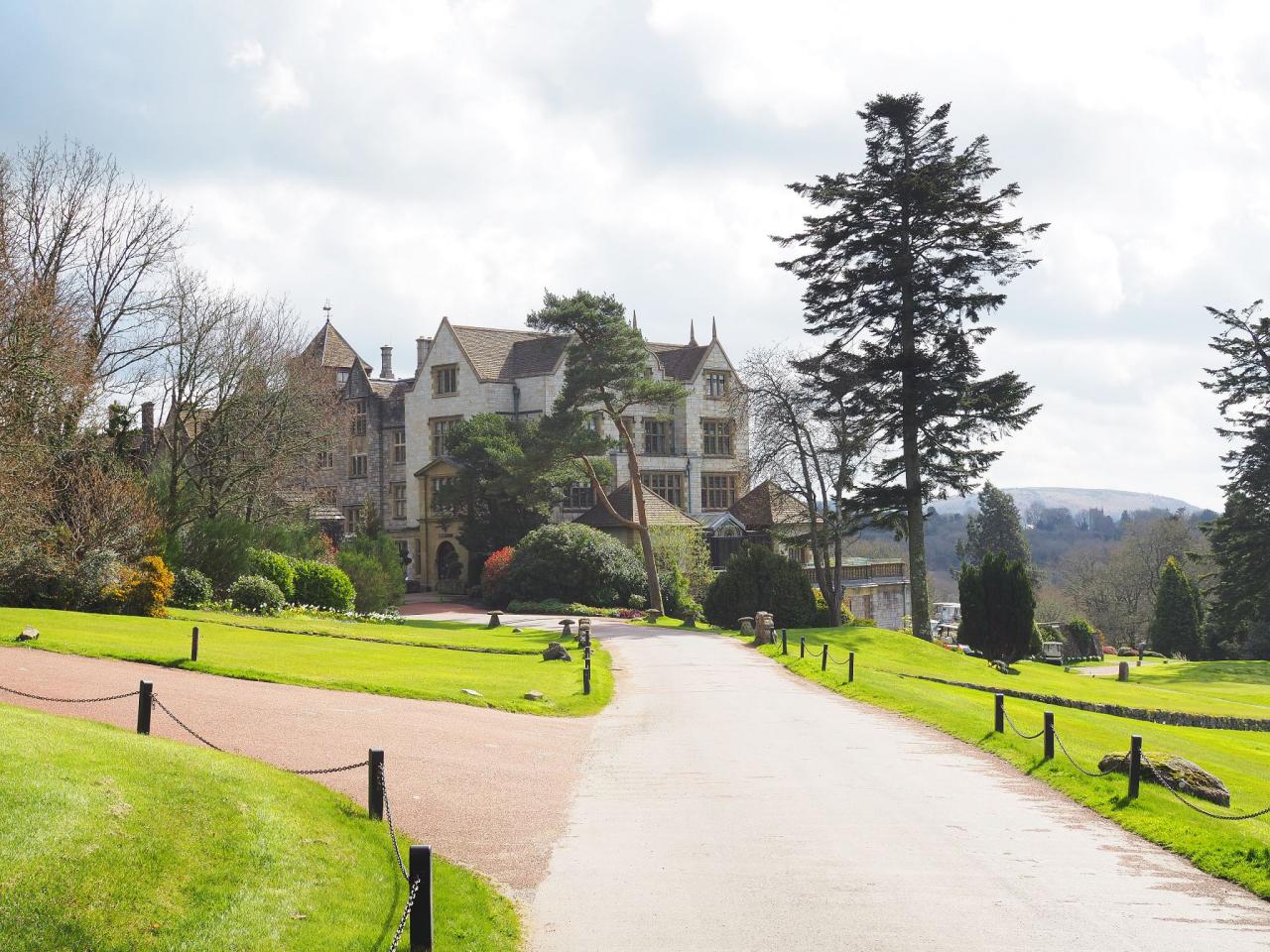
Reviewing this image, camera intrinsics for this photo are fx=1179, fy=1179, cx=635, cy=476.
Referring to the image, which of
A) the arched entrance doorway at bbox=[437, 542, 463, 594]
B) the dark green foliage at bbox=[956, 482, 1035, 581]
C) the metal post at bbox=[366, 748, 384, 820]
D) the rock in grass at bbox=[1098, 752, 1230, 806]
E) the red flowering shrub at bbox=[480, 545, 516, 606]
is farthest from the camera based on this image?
the dark green foliage at bbox=[956, 482, 1035, 581]

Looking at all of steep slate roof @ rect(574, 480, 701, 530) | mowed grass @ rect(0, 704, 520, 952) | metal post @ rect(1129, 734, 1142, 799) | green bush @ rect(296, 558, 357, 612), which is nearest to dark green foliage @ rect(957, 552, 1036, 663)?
steep slate roof @ rect(574, 480, 701, 530)

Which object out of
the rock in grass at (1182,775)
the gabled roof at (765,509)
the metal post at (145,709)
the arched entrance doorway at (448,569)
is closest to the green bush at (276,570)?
the arched entrance doorway at (448,569)

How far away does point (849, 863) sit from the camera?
1070 cm

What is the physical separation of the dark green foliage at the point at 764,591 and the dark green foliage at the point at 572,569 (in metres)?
5.92

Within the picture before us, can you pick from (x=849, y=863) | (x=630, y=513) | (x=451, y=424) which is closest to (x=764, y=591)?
(x=630, y=513)

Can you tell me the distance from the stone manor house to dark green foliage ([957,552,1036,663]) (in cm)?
1662

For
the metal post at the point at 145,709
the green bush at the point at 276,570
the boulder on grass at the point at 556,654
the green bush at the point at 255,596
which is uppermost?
the green bush at the point at 276,570

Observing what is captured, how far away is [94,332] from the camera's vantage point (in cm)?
3838

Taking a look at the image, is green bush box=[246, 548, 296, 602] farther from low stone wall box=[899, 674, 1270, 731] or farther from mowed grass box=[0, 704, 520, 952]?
mowed grass box=[0, 704, 520, 952]

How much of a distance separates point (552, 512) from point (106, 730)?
4836 cm

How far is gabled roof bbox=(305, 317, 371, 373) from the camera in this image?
69.4 meters

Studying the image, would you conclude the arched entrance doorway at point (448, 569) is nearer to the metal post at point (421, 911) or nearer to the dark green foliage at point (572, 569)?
the dark green foliage at point (572, 569)

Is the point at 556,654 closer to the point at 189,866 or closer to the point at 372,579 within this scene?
the point at 372,579

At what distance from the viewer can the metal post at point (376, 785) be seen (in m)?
10.9
